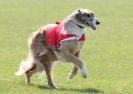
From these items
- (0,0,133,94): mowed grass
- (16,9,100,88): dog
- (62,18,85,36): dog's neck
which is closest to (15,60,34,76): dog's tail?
(16,9,100,88): dog

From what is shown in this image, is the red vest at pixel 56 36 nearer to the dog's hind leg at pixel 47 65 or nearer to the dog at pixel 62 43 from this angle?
the dog at pixel 62 43

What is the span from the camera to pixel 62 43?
9.91 meters

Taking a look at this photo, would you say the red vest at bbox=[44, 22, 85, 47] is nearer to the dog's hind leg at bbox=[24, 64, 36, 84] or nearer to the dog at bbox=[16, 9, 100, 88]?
the dog at bbox=[16, 9, 100, 88]

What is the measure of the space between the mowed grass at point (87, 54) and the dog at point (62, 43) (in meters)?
0.39

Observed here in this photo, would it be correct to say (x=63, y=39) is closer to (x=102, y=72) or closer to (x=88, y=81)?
(x=88, y=81)

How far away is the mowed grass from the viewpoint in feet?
32.6

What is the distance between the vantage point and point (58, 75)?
1154 cm

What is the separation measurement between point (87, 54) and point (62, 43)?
15.7 feet

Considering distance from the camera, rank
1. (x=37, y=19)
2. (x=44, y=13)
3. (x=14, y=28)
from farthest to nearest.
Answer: (x=44, y=13) → (x=37, y=19) → (x=14, y=28)

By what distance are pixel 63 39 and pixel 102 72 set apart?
7.15 feet

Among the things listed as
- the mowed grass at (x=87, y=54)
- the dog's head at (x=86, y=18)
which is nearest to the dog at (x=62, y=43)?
the dog's head at (x=86, y=18)

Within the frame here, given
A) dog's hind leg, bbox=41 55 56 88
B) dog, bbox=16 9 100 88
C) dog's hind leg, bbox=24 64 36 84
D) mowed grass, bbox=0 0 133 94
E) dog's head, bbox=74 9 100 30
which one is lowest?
mowed grass, bbox=0 0 133 94

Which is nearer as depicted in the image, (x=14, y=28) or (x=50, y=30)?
(x=50, y=30)

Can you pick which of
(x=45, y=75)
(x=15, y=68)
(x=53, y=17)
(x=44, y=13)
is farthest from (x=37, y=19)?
(x=45, y=75)
